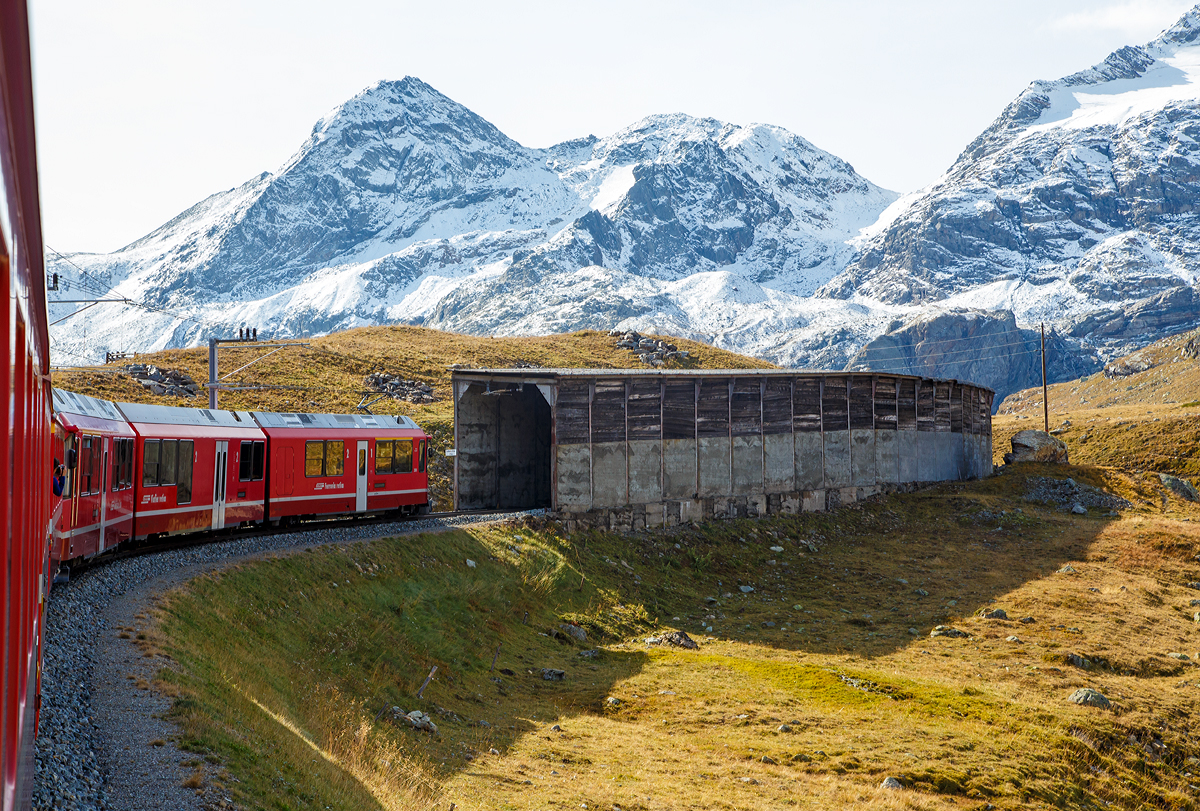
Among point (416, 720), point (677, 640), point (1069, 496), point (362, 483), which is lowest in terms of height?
point (677, 640)

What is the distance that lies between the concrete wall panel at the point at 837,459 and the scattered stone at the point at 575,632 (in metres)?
20.9

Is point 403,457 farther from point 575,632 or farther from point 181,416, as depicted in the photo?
point 575,632

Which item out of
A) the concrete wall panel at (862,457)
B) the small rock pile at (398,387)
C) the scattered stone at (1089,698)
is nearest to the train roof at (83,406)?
the scattered stone at (1089,698)

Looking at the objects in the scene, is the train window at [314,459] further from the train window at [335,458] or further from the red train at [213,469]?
the train window at [335,458]

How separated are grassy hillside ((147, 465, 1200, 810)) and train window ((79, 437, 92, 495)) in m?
2.92

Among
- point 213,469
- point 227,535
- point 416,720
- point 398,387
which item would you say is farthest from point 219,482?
point 398,387

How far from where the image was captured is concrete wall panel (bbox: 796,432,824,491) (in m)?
42.5

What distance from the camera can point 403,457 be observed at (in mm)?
31656

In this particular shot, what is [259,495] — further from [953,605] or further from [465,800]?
[953,605]

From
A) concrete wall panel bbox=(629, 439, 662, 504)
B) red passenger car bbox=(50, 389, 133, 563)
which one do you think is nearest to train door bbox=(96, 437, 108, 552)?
red passenger car bbox=(50, 389, 133, 563)

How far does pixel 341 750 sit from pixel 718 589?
20409 mm

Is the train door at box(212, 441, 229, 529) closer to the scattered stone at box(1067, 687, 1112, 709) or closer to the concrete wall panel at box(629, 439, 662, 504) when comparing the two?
the concrete wall panel at box(629, 439, 662, 504)

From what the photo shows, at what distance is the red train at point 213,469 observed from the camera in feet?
60.5

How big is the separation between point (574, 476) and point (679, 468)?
17.6 feet
